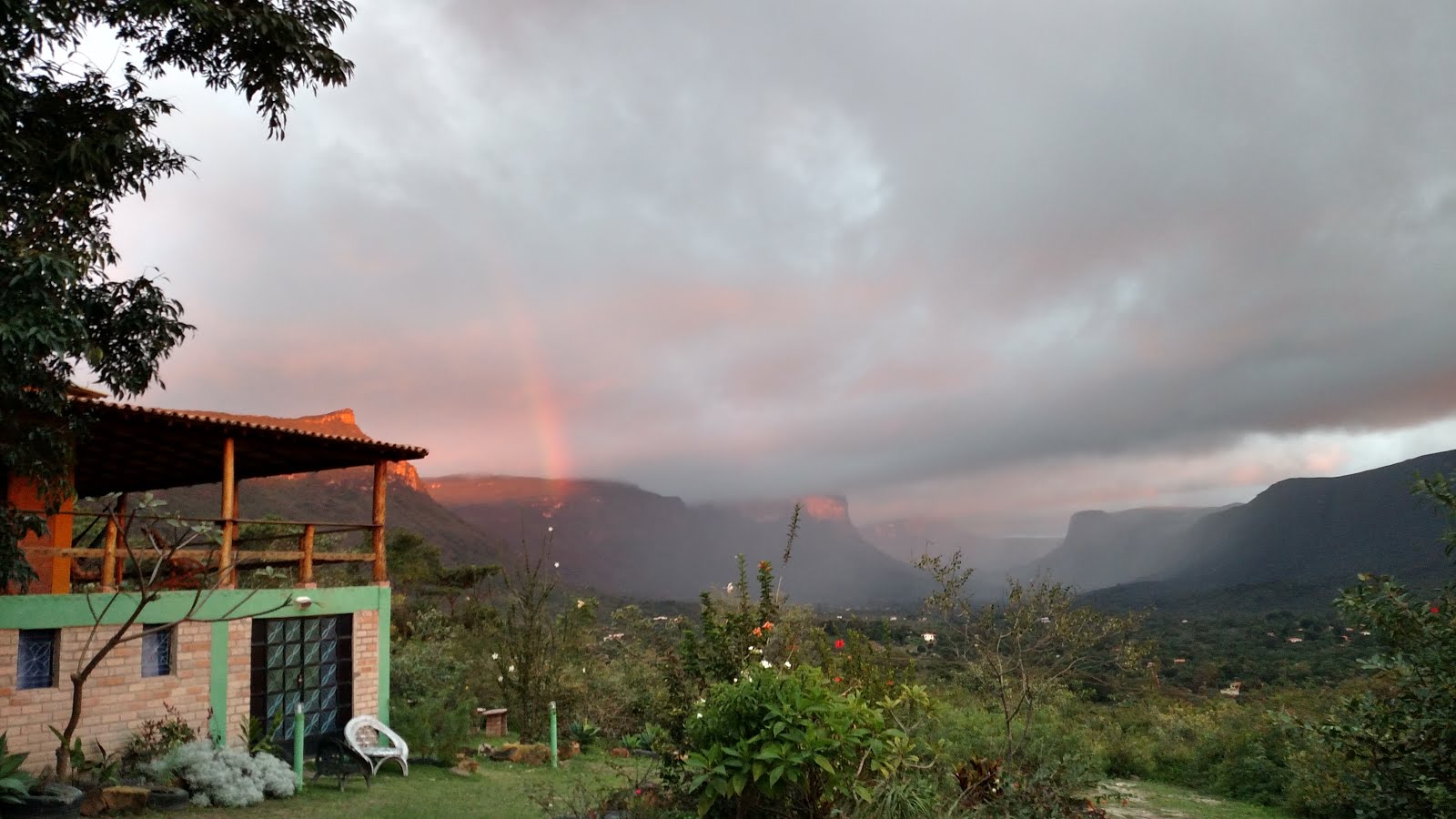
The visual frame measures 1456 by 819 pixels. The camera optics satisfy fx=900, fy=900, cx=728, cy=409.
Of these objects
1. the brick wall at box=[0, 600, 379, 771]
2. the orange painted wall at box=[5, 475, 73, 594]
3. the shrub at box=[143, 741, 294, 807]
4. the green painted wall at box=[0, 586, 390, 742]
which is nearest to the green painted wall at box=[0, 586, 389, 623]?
the green painted wall at box=[0, 586, 390, 742]

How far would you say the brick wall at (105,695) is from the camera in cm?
915

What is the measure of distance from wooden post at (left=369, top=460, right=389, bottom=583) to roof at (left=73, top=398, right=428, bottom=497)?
22 cm

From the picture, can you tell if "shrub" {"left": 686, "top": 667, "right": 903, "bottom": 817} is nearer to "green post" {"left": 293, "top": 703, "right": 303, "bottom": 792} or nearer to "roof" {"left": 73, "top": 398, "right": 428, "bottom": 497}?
"green post" {"left": 293, "top": 703, "right": 303, "bottom": 792}

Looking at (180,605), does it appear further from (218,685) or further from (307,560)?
(307,560)

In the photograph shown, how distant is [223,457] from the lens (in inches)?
483

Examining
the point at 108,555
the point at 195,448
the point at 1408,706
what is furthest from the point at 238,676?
the point at 1408,706

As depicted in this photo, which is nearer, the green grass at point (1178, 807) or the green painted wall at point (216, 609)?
the green painted wall at point (216, 609)

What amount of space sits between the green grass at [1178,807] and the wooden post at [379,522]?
9839 mm

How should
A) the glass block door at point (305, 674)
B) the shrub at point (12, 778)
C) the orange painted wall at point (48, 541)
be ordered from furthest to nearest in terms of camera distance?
1. the orange painted wall at point (48, 541)
2. the glass block door at point (305, 674)
3. the shrub at point (12, 778)

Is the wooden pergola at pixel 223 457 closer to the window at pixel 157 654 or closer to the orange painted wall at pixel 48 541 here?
the orange painted wall at pixel 48 541

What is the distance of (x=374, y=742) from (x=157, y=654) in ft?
9.98

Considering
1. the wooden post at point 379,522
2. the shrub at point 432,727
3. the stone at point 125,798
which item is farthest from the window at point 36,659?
the shrub at point 432,727

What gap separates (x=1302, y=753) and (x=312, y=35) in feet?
48.0

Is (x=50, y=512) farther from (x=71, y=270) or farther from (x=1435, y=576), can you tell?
(x=1435, y=576)
